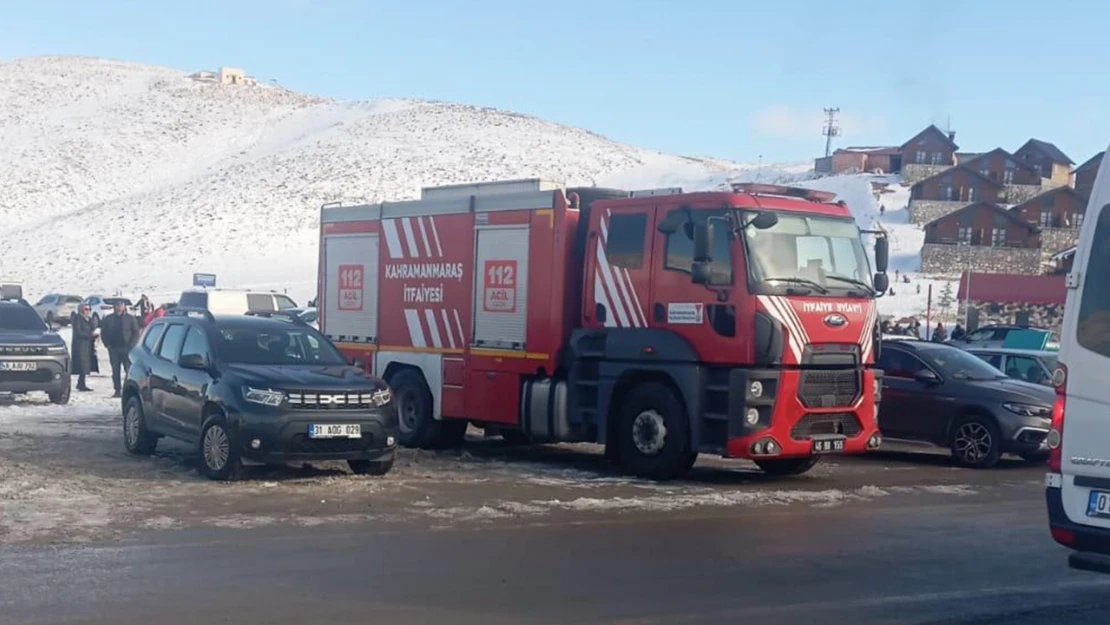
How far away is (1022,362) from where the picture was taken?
68.6 ft

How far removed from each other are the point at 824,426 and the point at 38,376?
511 inches

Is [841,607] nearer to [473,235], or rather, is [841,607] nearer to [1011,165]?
[473,235]

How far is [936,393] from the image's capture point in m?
17.6

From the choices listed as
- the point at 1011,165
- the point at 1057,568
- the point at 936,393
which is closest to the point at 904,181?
the point at 1011,165

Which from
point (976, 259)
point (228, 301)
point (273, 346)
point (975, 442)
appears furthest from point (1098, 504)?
point (976, 259)

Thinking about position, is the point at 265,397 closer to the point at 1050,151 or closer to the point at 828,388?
the point at 828,388

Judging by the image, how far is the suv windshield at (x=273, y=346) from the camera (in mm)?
14398

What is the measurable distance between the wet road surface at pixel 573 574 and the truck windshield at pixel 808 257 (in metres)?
2.86

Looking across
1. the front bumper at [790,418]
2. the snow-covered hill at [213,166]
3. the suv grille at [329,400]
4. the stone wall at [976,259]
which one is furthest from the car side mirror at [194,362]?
the stone wall at [976,259]

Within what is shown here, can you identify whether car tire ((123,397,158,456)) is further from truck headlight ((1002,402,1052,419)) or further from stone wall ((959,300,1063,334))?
stone wall ((959,300,1063,334))

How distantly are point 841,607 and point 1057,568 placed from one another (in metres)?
2.47

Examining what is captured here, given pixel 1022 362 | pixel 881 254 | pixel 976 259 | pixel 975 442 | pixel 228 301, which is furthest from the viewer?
pixel 976 259

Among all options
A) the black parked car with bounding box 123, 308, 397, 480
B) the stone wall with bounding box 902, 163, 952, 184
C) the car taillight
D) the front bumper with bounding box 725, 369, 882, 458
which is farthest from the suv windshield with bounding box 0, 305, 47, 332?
the stone wall with bounding box 902, 163, 952, 184

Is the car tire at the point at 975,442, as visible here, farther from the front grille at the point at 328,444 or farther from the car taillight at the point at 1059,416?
the car taillight at the point at 1059,416
